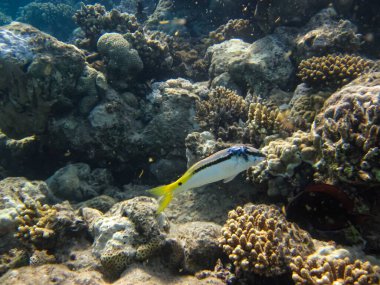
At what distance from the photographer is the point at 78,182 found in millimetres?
6574

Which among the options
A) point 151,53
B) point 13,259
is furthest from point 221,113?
point 13,259

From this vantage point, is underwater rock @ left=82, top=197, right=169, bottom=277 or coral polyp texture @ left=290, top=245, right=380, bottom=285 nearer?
coral polyp texture @ left=290, top=245, right=380, bottom=285

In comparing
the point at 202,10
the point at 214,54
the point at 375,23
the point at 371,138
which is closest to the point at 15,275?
the point at 371,138

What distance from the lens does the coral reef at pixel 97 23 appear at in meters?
8.83

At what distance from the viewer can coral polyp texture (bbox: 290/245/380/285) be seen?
2.97 meters

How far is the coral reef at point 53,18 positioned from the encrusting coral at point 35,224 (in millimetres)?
21033

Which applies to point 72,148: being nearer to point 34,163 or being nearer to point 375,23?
point 34,163

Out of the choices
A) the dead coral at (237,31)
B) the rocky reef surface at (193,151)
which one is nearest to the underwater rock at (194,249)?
the rocky reef surface at (193,151)

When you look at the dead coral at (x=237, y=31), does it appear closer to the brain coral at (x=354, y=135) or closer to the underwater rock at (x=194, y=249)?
the brain coral at (x=354, y=135)

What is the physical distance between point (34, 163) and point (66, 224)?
374 cm

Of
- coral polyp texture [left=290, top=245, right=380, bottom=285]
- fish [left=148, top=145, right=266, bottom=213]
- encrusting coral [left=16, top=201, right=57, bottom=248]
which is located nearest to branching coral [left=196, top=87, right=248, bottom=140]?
fish [left=148, top=145, right=266, bottom=213]

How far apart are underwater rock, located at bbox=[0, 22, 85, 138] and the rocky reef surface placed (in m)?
0.03

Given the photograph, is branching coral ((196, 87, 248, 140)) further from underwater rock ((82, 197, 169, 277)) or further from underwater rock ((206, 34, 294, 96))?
underwater rock ((82, 197, 169, 277))

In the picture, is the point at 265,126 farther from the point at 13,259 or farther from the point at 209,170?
the point at 13,259
